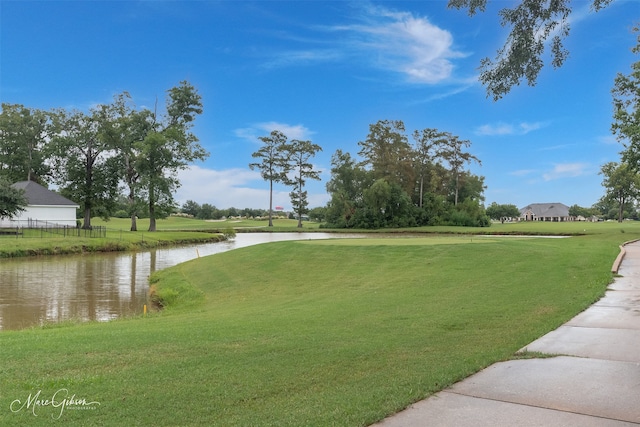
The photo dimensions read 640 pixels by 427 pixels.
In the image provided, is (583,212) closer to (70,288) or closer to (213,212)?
(213,212)

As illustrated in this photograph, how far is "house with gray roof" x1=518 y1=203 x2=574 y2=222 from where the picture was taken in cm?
13638

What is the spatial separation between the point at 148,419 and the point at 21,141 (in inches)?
2529

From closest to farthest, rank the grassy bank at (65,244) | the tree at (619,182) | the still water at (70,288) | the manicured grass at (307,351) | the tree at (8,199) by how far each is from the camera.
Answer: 1. the manicured grass at (307,351)
2. the still water at (70,288)
3. the grassy bank at (65,244)
4. the tree at (8,199)
5. the tree at (619,182)

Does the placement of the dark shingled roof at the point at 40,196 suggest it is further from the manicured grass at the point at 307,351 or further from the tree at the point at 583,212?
the tree at the point at 583,212

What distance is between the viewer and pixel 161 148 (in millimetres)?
53656

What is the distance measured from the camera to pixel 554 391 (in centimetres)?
442

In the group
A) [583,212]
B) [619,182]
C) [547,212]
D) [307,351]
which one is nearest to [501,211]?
[547,212]

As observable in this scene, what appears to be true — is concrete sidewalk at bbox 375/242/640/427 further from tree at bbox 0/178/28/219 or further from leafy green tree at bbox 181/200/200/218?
leafy green tree at bbox 181/200/200/218

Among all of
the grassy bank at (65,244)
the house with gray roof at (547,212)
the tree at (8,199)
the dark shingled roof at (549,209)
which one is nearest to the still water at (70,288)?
the grassy bank at (65,244)

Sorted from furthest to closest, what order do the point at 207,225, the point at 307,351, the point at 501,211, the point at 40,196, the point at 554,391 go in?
the point at 501,211, the point at 207,225, the point at 40,196, the point at 307,351, the point at 554,391

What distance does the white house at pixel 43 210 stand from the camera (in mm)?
46406

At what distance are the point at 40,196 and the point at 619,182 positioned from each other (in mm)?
80802

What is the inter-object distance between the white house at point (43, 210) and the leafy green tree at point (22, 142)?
7.97 m

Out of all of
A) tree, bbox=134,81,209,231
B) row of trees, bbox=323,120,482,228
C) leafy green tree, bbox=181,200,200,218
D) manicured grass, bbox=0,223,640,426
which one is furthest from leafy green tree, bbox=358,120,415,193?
leafy green tree, bbox=181,200,200,218
